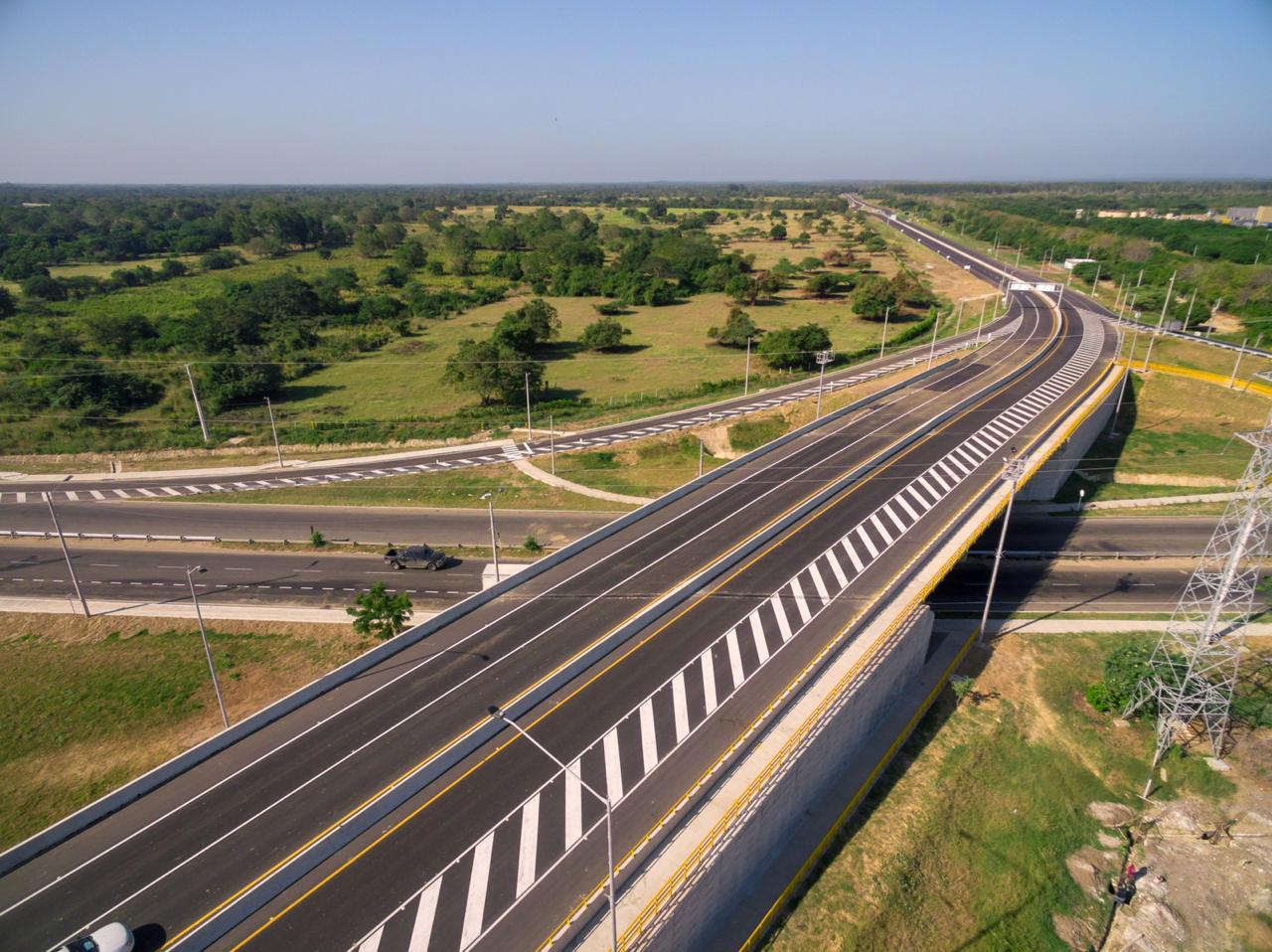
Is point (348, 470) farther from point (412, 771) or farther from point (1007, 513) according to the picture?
point (1007, 513)

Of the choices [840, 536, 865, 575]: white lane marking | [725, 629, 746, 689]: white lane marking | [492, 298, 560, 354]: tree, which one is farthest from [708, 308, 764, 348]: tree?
[725, 629, 746, 689]: white lane marking

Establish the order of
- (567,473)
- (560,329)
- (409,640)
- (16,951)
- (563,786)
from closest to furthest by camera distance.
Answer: (16,951), (563,786), (409,640), (567,473), (560,329)

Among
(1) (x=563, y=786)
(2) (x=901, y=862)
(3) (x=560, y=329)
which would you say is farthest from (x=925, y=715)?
(3) (x=560, y=329)

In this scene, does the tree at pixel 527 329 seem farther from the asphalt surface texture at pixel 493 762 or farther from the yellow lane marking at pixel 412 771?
the yellow lane marking at pixel 412 771

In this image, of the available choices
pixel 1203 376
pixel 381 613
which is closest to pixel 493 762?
pixel 381 613

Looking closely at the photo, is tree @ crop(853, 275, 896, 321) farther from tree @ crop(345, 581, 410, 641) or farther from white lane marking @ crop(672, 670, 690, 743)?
tree @ crop(345, 581, 410, 641)

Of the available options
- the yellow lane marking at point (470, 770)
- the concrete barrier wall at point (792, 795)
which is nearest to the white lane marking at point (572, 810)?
the yellow lane marking at point (470, 770)

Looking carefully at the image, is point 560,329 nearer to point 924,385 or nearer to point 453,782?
point 924,385
